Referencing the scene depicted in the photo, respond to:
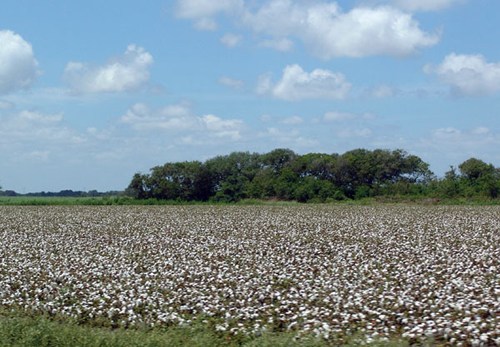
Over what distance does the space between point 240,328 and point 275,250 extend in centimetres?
1186

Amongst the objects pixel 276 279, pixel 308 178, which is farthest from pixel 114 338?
pixel 308 178

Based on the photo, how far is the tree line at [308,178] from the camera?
7162 cm

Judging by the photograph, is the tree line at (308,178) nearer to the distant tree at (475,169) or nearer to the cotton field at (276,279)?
the distant tree at (475,169)

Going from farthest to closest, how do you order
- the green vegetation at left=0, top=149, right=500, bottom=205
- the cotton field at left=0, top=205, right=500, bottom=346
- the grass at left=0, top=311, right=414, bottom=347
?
the green vegetation at left=0, top=149, right=500, bottom=205 → the cotton field at left=0, top=205, right=500, bottom=346 → the grass at left=0, top=311, right=414, bottom=347

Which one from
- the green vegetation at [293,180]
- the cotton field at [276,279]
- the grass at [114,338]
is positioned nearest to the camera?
the grass at [114,338]

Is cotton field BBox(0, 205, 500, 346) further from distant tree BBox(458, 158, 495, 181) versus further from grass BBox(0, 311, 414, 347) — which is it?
distant tree BBox(458, 158, 495, 181)

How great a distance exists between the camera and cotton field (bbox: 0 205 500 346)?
1070 centimetres

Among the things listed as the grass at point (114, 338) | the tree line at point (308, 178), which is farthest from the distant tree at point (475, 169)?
the grass at point (114, 338)

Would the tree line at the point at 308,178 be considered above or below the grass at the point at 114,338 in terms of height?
above

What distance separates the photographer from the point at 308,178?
75.6m

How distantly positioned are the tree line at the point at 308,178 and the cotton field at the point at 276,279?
4250 centimetres

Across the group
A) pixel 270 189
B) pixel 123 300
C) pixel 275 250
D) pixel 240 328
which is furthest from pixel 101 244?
pixel 270 189

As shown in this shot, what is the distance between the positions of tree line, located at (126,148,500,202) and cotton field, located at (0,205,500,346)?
42500mm

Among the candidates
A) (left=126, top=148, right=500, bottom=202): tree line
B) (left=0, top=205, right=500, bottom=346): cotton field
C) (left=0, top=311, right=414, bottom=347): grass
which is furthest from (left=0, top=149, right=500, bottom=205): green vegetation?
(left=0, top=311, right=414, bottom=347): grass
